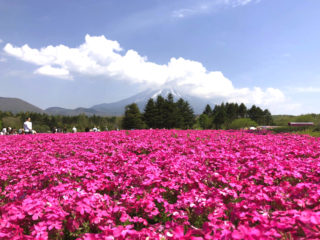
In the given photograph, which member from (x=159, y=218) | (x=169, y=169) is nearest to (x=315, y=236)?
(x=159, y=218)

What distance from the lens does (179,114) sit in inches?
2731

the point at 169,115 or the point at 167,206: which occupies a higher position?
the point at 169,115

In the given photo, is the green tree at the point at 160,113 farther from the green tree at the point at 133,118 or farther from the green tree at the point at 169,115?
the green tree at the point at 133,118

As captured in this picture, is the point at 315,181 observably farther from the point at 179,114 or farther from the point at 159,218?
the point at 179,114

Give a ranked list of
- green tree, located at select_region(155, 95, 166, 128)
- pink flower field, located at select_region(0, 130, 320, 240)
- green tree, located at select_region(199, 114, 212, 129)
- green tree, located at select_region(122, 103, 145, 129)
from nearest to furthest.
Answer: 1. pink flower field, located at select_region(0, 130, 320, 240)
2. green tree, located at select_region(155, 95, 166, 128)
3. green tree, located at select_region(122, 103, 145, 129)
4. green tree, located at select_region(199, 114, 212, 129)

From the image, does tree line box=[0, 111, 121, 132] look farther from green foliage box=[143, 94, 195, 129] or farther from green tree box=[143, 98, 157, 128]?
green foliage box=[143, 94, 195, 129]

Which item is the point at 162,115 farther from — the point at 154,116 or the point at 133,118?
the point at 133,118

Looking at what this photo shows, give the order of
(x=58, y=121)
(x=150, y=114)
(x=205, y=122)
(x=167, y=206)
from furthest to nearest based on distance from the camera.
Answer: (x=58, y=121)
(x=205, y=122)
(x=150, y=114)
(x=167, y=206)

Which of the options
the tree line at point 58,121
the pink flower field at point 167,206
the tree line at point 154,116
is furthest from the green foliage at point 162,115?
the pink flower field at point 167,206

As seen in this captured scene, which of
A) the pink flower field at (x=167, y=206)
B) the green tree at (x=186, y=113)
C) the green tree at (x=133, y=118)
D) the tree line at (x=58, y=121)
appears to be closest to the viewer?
the pink flower field at (x=167, y=206)

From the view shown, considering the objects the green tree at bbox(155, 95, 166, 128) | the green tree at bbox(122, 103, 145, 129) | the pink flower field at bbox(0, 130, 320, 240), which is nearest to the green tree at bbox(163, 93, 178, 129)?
the green tree at bbox(155, 95, 166, 128)

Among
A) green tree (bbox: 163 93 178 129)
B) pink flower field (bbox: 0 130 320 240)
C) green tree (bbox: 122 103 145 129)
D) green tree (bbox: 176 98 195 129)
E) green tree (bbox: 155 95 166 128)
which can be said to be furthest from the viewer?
green tree (bbox: 176 98 195 129)

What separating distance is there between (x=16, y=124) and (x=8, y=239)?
3624 inches

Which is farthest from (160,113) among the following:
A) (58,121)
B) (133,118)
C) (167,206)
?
(58,121)
